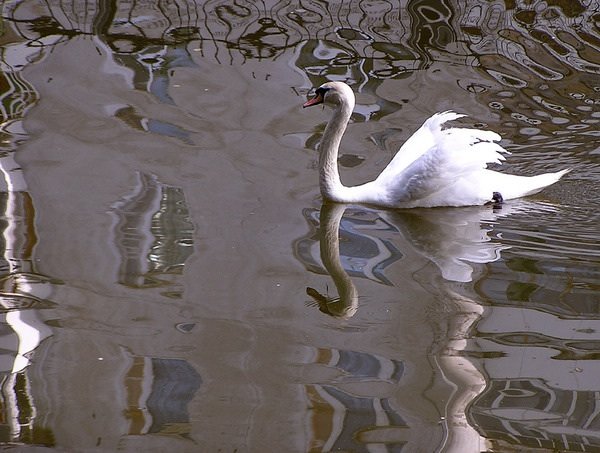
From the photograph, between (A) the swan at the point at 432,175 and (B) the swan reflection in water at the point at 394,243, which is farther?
(A) the swan at the point at 432,175

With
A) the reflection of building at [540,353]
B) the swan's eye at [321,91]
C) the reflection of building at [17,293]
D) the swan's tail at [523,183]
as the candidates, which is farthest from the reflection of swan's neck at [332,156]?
the reflection of building at [17,293]

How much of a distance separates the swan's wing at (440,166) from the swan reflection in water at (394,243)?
161mm

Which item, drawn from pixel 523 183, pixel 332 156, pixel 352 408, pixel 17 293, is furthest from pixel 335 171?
pixel 352 408

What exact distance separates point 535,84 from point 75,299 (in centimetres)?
515

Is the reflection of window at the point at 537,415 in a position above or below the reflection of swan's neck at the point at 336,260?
above

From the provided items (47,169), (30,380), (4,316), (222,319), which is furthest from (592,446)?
(47,169)

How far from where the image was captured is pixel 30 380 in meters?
4.56

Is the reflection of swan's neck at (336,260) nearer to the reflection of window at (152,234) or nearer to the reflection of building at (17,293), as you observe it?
the reflection of window at (152,234)

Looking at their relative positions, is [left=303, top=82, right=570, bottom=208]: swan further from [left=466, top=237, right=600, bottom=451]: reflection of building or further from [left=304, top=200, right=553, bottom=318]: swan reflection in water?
[left=466, top=237, right=600, bottom=451]: reflection of building

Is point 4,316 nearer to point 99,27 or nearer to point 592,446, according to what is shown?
point 592,446

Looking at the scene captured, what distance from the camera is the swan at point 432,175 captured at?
6730 millimetres

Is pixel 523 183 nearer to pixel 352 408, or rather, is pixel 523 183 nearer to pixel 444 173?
pixel 444 173

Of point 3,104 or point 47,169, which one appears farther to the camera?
point 3,104

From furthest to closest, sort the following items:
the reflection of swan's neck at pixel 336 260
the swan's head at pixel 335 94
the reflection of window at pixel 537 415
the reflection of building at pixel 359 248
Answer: the swan's head at pixel 335 94, the reflection of building at pixel 359 248, the reflection of swan's neck at pixel 336 260, the reflection of window at pixel 537 415
